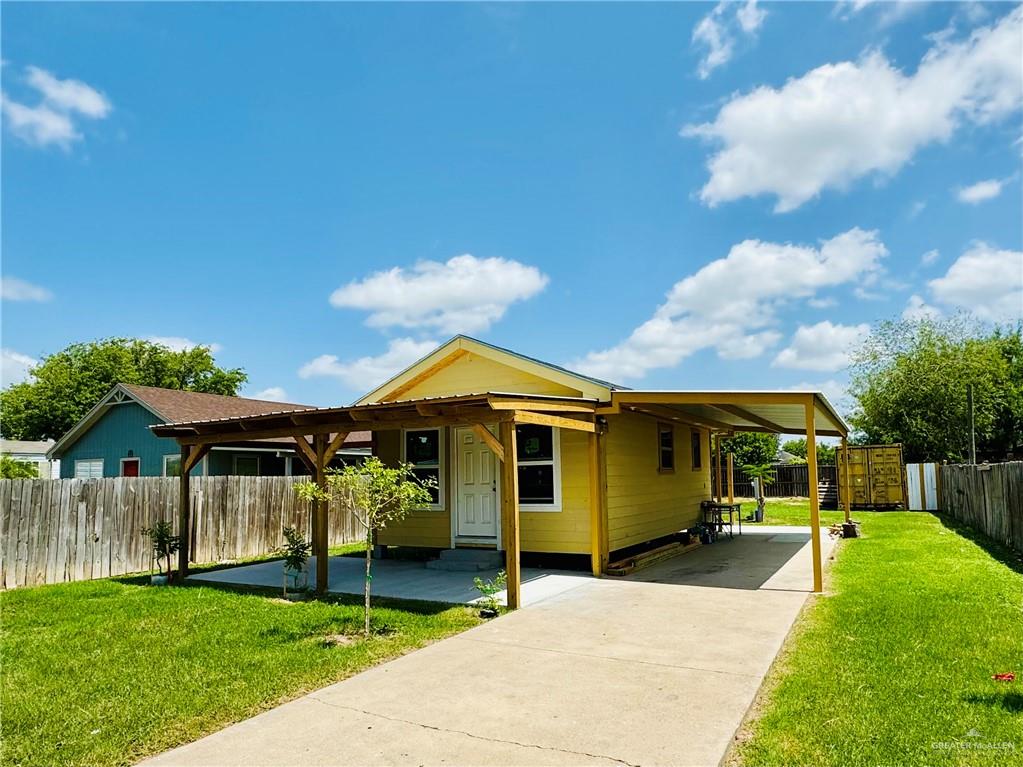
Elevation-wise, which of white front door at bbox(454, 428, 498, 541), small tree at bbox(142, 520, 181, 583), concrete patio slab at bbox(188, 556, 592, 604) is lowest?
concrete patio slab at bbox(188, 556, 592, 604)

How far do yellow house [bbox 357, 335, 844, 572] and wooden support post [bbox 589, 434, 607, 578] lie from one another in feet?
0.08

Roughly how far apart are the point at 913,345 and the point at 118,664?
121ft

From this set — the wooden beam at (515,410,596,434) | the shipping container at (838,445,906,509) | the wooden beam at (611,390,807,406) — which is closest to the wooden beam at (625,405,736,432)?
the wooden beam at (611,390,807,406)

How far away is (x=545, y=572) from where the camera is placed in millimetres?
9852

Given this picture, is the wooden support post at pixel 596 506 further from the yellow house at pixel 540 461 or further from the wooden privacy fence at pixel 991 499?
the wooden privacy fence at pixel 991 499

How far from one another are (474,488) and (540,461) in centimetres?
130

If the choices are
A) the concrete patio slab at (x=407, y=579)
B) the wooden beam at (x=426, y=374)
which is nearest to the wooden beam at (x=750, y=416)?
the concrete patio slab at (x=407, y=579)

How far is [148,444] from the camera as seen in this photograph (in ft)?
61.5

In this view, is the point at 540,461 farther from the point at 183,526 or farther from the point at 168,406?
the point at 168,406

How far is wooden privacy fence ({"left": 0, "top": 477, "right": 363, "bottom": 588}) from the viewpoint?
9664 millimetres

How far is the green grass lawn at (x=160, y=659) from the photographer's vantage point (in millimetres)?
3988

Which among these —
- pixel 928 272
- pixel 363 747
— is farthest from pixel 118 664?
pixel 928 272

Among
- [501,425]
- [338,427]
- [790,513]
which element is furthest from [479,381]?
[790,513]

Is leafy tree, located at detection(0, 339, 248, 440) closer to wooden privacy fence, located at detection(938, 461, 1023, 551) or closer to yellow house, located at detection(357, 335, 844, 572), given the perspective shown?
yellow house, located at detection(357, 335, 844, 572)
